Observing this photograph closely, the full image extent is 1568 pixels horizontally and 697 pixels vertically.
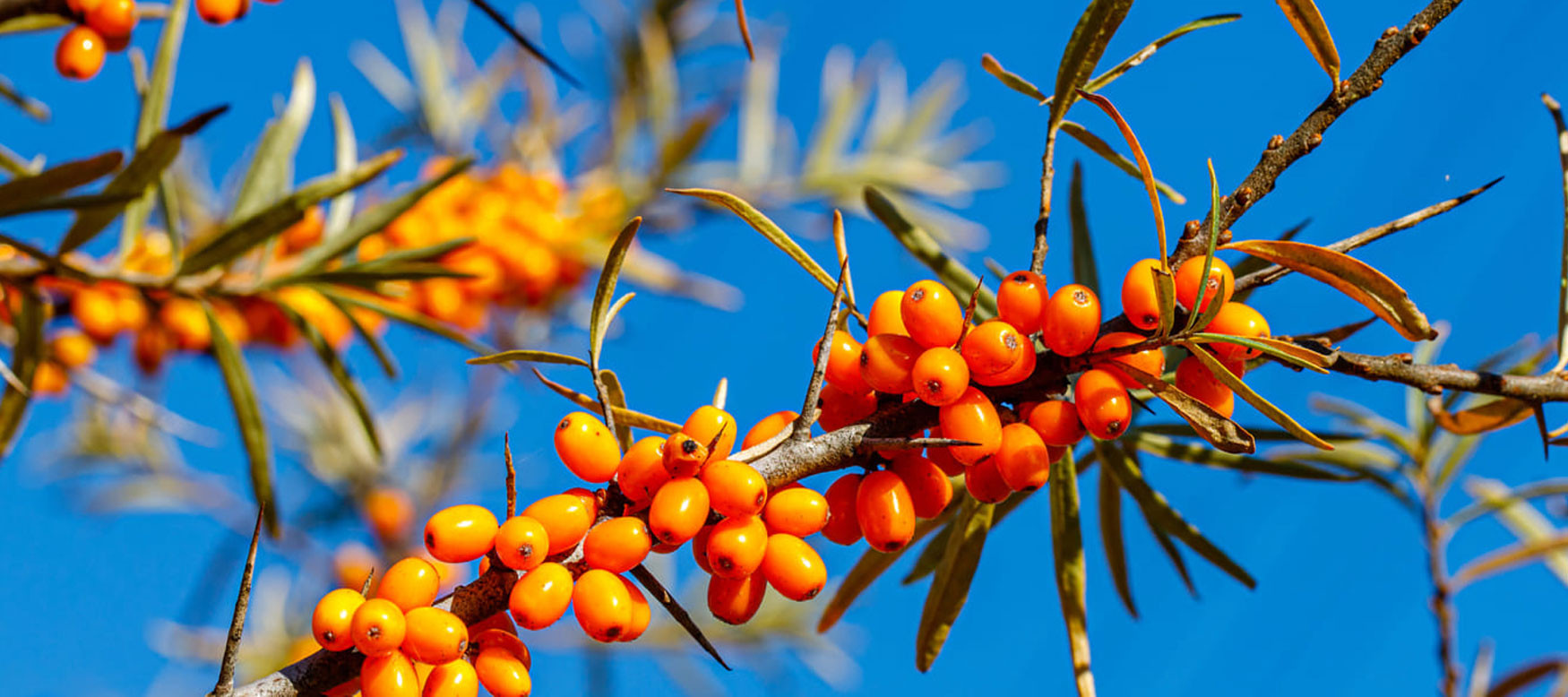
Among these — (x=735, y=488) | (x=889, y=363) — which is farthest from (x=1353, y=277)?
(x=735, y=488)

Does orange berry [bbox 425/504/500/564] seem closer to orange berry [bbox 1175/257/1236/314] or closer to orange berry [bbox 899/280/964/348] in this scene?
orange berry [bbox 899/280/964/348]

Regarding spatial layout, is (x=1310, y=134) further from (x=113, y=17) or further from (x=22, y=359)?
(x=22, y=359)

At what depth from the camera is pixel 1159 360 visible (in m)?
0.63

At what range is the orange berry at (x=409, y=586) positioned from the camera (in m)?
0.57

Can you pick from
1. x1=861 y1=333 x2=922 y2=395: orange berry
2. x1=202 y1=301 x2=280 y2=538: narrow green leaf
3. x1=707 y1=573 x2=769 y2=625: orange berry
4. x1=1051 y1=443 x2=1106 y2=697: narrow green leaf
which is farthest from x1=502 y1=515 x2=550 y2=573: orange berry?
x1=202 y1=301 x2=280 y2=538: narrow green leaf

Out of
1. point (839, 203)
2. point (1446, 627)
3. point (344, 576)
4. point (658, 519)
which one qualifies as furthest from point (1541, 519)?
point (344, 576)

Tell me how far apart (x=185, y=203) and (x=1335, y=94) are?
6.51 ft

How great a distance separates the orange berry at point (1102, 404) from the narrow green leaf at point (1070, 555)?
0.25 metres

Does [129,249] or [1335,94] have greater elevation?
[129,249]

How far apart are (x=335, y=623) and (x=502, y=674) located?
93mm

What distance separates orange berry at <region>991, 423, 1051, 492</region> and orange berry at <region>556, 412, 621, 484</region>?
0.23 m

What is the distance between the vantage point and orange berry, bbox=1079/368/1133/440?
61cm

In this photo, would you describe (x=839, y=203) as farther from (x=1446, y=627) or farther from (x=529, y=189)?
(x=1446, y=627)

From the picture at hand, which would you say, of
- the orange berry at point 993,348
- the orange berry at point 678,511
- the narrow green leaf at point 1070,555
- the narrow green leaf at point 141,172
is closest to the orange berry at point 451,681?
the orange berry at point 678,511
